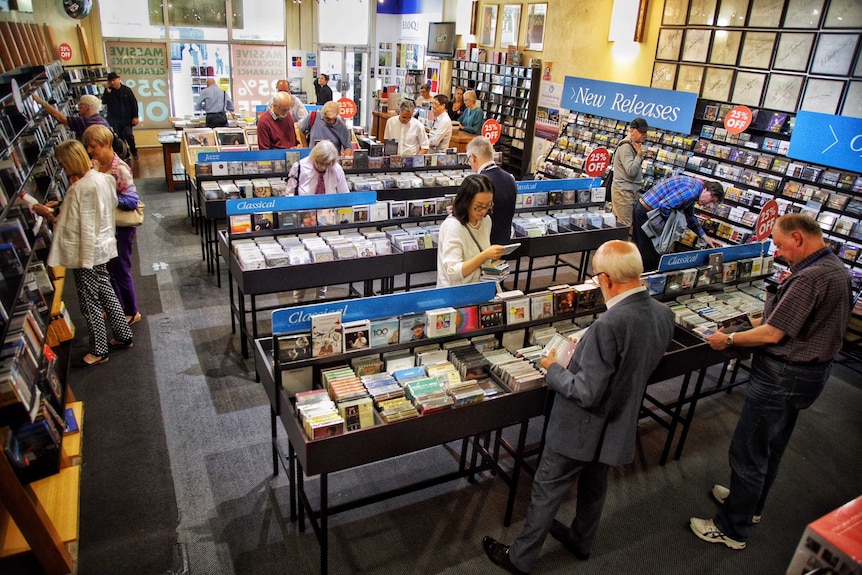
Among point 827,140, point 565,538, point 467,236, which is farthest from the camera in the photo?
point 827,140

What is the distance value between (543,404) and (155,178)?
9.77 meters

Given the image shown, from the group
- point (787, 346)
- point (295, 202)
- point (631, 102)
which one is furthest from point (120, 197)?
point (631, 102)

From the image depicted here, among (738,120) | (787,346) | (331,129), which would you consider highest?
(738,120)

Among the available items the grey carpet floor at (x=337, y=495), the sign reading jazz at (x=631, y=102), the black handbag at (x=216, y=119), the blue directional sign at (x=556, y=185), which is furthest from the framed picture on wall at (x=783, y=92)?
the black handbag at (x=216, y=119)

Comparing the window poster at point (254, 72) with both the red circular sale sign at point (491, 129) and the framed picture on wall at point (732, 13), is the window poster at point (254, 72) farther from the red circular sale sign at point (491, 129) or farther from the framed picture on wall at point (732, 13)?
the framed picture on wall at point (732, 13)

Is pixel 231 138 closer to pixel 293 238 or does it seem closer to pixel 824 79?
pixel 293 238

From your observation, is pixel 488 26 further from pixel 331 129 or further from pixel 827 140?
pixel 827 140

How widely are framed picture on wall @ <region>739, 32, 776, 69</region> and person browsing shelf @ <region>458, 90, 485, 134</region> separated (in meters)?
5.00

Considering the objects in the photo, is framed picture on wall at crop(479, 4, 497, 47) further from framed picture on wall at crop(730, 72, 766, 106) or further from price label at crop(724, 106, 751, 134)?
price label at crop(724, 106, 751, 134)

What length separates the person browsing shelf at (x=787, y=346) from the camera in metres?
2.96

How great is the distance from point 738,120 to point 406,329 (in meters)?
5.83

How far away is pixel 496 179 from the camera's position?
466 centimetres

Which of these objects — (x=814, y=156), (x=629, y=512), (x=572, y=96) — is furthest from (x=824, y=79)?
(x=629, y=512)

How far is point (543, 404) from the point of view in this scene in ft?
10.8
